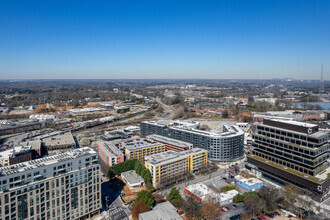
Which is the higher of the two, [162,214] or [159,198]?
[162,214]

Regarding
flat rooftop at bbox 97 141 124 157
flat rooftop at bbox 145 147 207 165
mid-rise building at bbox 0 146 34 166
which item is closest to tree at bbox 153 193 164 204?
flat rooftop at bbox 145 147 207 165

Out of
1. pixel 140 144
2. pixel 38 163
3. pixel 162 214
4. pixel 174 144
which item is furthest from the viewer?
pixel 140 144

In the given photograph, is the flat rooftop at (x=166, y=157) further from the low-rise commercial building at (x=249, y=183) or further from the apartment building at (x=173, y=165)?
the low-rise commercial building at (x=249, y=183)

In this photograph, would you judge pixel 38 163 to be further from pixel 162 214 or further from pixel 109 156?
pixel 109 156

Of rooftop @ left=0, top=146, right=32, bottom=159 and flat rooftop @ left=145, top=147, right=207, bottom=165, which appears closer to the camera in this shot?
flat rooftop @ left=145, top=147, right=207, bottom=165

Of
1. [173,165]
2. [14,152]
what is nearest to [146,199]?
[173,165]

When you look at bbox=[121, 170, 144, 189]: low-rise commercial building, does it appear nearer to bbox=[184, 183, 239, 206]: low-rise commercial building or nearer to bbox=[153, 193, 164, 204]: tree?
bbox=[153, 193, 164, 204]: tree

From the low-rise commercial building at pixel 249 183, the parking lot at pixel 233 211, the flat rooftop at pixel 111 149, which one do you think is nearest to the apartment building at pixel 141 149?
the flat rooftop at pixel 111 149
